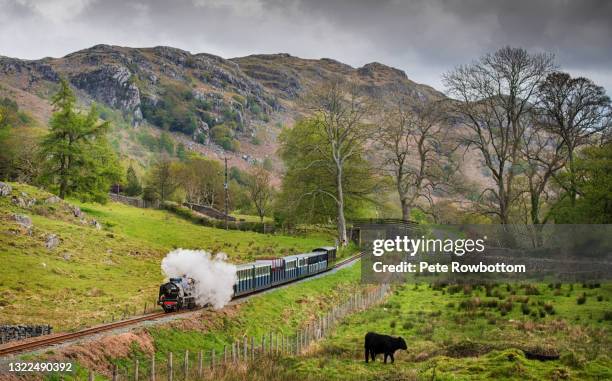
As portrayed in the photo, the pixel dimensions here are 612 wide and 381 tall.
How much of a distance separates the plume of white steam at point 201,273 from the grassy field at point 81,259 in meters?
3.30

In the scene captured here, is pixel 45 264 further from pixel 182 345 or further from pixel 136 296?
pixel 182 345

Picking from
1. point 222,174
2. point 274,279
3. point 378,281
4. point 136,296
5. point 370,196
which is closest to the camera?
point 136,296

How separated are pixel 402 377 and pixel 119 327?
43.1 feet

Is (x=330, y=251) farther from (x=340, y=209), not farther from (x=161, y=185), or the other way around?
(x=161, y=185)

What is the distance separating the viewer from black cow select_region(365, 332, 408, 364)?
82.6ft

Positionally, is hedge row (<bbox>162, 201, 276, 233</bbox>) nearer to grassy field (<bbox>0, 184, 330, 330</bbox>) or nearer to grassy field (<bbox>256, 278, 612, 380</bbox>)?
grassy field (<bbox>0, 184, 330, 330</bbox>)

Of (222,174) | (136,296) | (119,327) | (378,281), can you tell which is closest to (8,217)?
(136,296)

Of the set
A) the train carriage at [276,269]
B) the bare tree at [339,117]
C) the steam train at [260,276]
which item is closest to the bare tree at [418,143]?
the bare tree at [339,117]

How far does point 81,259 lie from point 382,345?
29747mm

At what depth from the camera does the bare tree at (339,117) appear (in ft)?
233

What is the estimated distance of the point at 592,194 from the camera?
3972 centimetres

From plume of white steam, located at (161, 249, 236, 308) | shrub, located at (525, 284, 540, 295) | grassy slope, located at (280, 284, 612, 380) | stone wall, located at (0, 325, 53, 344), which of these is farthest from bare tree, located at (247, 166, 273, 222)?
stone wall, located at (0, 325, 53, 344)

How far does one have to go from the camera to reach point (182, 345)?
27.5 m

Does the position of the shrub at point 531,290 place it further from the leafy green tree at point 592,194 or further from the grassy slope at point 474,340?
the leafy green tree at point 592,194
